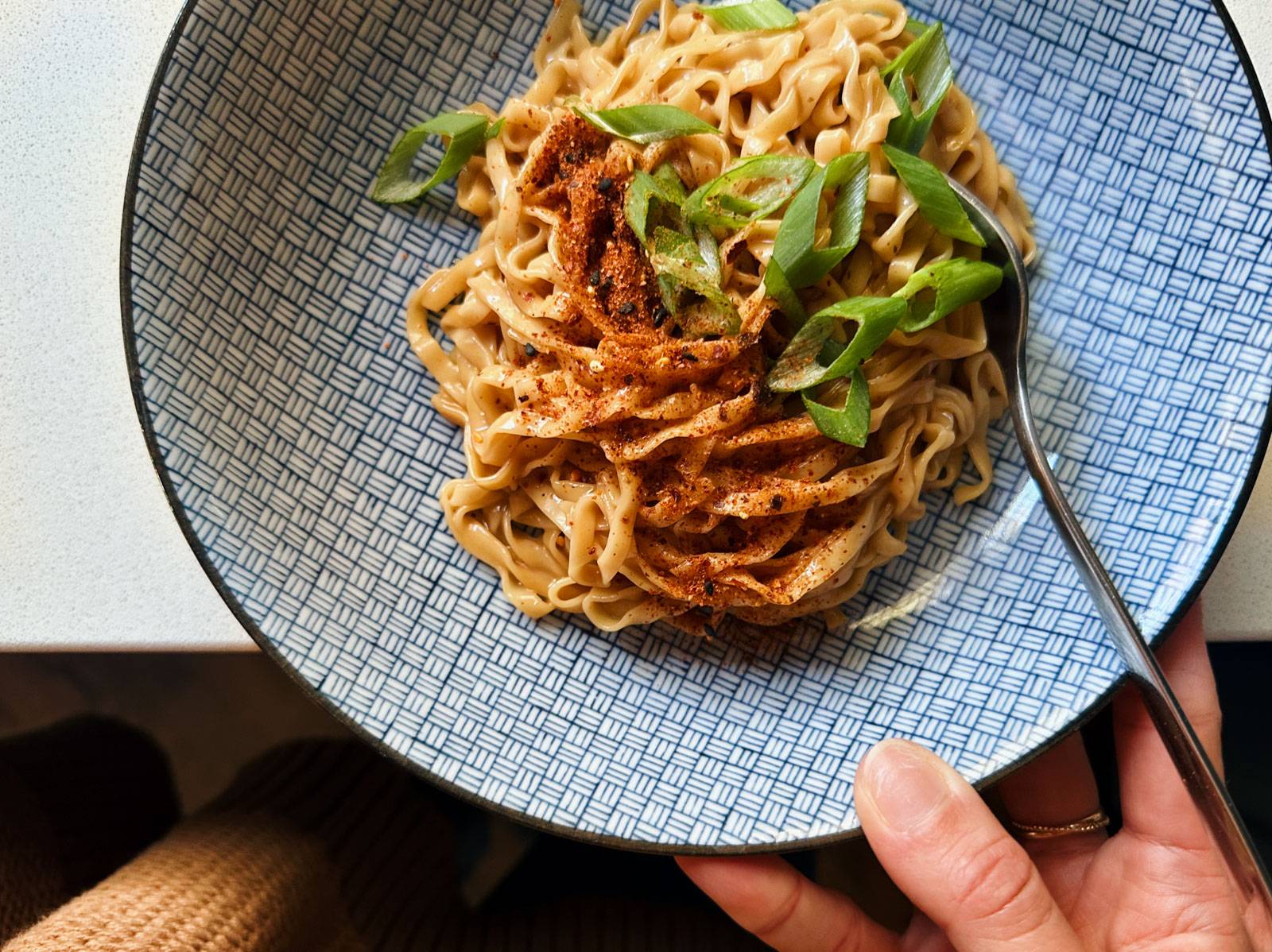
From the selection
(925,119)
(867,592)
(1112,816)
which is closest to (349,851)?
(867,592)

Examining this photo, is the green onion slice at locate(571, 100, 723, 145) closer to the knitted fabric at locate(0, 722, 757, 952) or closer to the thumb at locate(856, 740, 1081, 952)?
the thumb at locate(856, 740, 1081, 952)

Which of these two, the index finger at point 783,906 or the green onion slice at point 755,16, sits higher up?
the green onion slice at point 755,16

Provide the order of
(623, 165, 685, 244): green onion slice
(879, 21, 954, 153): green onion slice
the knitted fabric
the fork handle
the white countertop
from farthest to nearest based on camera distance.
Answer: the knitted fabric → the white countertop → (879, 21, 954, 153): green onion slice → (623, 165, 685, 244): green onion slice → the fork handle

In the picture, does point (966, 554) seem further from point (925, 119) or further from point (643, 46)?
point (643, 46)

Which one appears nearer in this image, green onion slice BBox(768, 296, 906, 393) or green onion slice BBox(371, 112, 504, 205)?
green onion slice BBox(768, 296, 906, 393)

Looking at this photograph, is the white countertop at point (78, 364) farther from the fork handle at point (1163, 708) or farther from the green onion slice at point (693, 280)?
the green onion slice at point (693, 280)

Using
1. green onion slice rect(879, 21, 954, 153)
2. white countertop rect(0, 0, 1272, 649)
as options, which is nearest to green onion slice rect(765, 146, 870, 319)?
green onion slice rect(879, 21, 954, 153)

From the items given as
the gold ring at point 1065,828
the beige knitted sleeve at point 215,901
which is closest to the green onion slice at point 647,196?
the gold ring at point 1065,828
